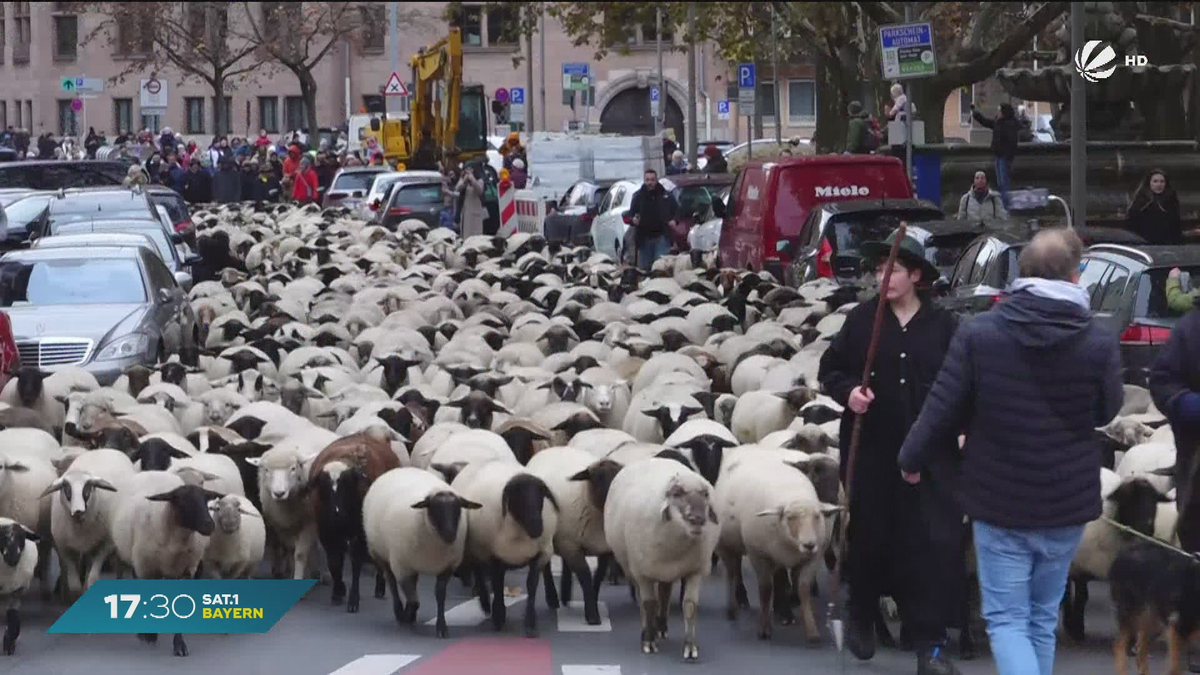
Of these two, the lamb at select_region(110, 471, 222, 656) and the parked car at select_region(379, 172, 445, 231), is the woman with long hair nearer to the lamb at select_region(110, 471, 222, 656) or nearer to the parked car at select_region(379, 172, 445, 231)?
the lamb at select_region(110, 471, 222, 656)

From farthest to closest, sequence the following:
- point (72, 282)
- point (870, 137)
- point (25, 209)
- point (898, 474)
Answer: point (870, 137) < point (25, 209) < point (72, 282) < point (898, 474)

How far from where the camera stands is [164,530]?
1098 cm

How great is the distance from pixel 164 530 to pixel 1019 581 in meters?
5.09

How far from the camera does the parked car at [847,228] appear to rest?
20344 mm

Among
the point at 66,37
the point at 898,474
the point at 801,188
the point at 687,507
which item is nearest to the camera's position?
the point at 898,474

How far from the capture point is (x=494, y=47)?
87000 mm

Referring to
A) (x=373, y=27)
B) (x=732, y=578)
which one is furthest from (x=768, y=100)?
(x=732, y=578)

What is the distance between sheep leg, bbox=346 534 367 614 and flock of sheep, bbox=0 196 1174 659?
22mm

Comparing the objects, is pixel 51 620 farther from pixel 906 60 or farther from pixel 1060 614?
pixel 906 60

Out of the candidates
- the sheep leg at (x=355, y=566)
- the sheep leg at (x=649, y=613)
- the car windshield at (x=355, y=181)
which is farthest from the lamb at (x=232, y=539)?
the car windshield at (x=355, y=181)

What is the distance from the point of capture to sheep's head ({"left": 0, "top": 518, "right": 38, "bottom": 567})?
34.3ft

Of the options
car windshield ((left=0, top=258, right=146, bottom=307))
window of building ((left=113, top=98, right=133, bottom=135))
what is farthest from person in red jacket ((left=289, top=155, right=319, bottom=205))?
window of building ((left=113, top=98, right=133, bottom=135))

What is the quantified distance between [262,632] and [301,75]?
57.7 meters

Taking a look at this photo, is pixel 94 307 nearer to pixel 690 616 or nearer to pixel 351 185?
pixel 690 616
